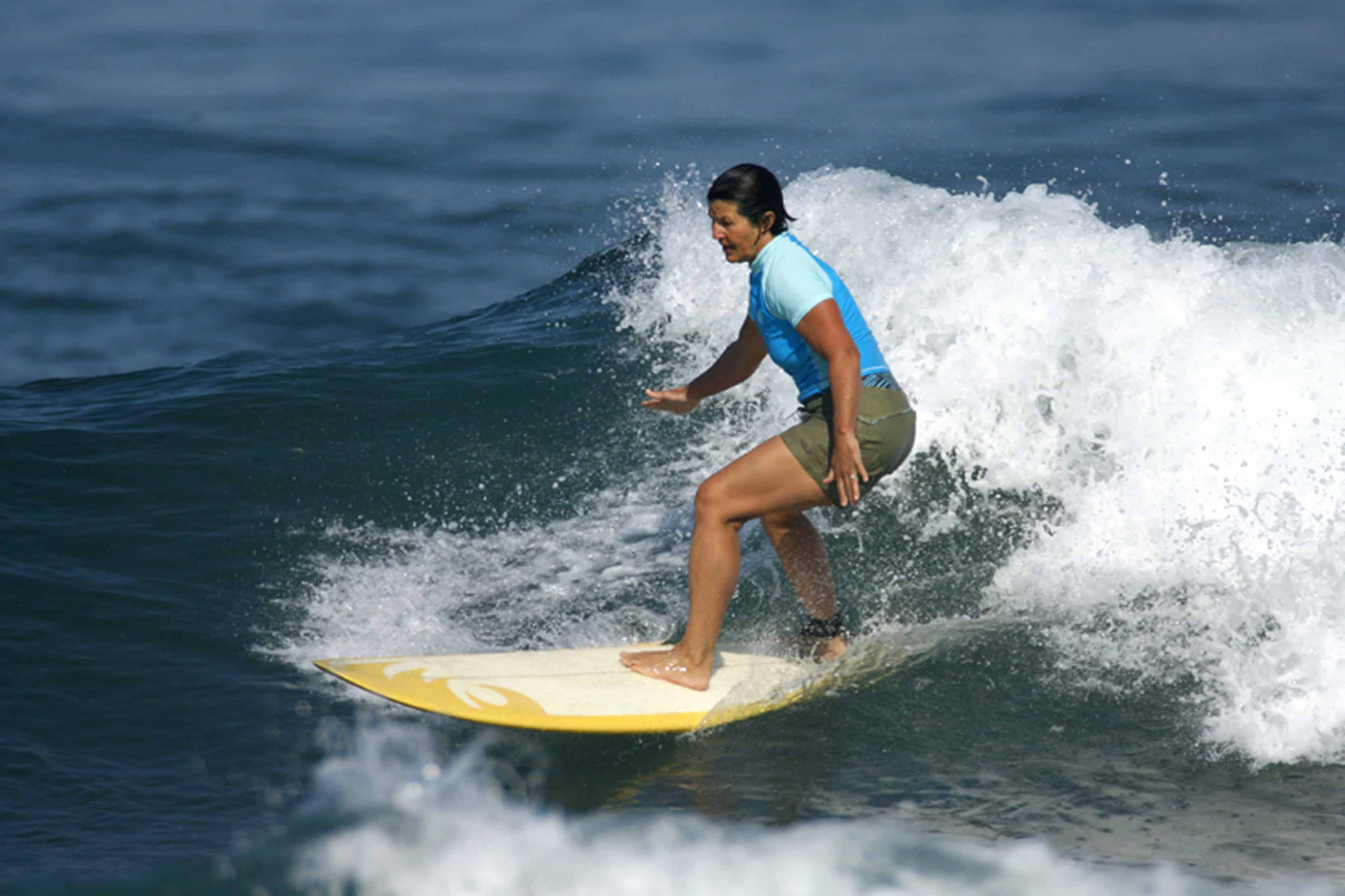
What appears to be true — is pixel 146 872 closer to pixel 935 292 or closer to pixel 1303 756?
pixel 1303 756

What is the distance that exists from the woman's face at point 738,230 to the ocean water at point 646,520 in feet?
5.56

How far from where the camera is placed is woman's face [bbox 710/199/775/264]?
4.71 m

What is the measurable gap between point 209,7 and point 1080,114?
14394 millimetres

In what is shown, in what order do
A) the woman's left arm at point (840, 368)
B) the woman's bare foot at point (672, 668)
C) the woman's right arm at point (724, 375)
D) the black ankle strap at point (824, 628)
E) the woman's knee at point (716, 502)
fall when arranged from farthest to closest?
the black ankle strap at point (824, 628), the woman's right arm at point (724, 375), the woman's bare foot at point (672, 668), the woman's knee at point (716, 502), the woman's left arm at point (840, 368)

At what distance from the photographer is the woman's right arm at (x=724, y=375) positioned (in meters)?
5.25

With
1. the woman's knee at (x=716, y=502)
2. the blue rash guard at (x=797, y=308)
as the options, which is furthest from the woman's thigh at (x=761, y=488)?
the blue rash guard at (x=797, y=308)

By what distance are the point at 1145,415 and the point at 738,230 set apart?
3.34m

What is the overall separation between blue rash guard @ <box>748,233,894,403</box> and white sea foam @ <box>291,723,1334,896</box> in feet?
4.99

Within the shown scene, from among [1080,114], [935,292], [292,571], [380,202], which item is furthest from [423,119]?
[292,571]

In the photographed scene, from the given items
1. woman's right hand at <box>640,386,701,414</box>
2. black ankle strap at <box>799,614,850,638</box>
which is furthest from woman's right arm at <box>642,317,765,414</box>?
black ankle strap at <box>799,614,850,638</box>

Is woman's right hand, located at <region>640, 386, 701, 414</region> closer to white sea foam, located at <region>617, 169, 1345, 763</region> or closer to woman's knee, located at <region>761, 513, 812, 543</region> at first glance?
woman's knee, located at <region>761, 513, 812, 543</region>

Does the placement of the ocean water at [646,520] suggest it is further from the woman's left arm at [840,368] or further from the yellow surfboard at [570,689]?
the woman's left arm at [840,368]

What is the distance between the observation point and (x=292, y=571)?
640 cm

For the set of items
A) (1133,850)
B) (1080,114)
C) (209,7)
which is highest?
(209,7)
